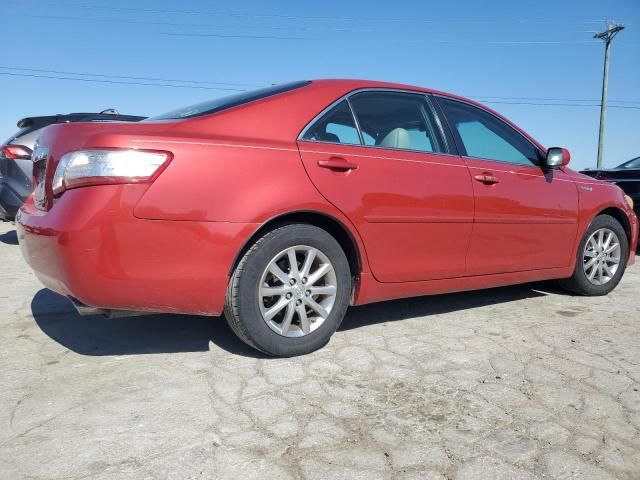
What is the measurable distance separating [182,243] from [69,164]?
611 millimetres

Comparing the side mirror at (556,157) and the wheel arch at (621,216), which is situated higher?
the side mirror at (556,157)

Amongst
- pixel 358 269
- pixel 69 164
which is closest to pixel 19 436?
pixel 69 164

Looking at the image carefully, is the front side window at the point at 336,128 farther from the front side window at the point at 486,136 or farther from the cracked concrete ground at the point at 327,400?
the cracked concrete ground at the point at 327,400

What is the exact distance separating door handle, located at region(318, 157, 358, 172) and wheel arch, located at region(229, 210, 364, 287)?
0.85ft

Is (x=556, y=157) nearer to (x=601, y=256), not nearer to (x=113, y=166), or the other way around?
(x=601, y=256)

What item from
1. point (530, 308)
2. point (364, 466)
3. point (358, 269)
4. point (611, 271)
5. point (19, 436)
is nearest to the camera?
point (364, 466)

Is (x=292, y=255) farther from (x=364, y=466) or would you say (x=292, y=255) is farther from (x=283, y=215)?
(x=364, y=466)

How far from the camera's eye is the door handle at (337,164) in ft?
9.09

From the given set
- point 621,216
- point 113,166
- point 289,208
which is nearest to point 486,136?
point 621,216

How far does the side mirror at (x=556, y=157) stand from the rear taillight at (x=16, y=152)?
5.43 m

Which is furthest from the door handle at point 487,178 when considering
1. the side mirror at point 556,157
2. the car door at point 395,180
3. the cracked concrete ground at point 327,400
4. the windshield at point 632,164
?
the windshield at point 632,164

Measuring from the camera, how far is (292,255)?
107 inches

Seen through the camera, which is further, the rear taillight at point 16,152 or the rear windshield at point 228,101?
the rear taillight at point 16,152

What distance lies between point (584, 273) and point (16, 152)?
6.04 metres
